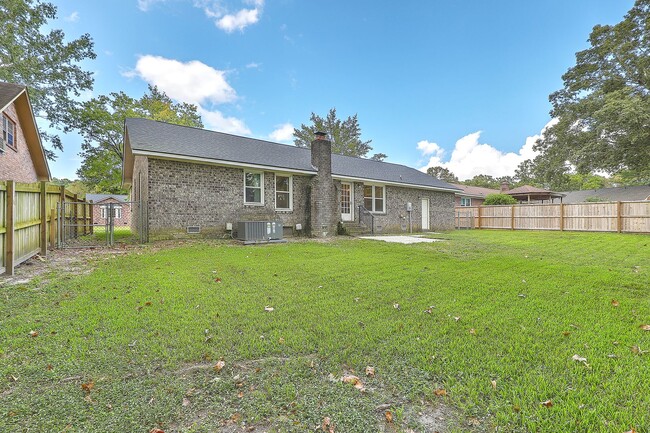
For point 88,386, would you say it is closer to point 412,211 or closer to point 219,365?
point 219,365

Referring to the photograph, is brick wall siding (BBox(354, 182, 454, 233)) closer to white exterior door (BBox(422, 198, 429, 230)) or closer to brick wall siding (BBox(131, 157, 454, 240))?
white exterior door (BBox(422, 198, 429, 230))

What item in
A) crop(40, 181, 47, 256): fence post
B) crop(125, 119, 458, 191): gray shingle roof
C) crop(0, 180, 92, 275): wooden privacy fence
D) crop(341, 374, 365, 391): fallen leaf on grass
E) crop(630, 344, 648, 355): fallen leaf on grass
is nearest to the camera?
crop(341, 374, 365, 391): fallen leaf on grass

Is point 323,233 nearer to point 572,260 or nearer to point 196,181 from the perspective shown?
point 196,181

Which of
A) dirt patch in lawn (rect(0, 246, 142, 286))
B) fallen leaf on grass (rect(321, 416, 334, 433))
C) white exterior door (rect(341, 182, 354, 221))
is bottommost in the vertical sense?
fallen leaf on grass (rect(321, 416, 334, 433))

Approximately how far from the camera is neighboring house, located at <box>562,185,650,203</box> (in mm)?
27188

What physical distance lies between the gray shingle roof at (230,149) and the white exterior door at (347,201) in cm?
74

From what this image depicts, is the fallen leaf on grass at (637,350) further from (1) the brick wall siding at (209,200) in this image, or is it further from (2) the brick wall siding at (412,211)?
(2) the brick wall siding at (412,211)

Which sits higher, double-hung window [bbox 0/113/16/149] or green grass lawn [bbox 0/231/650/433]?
double-hung window [bbox 0/113/16/149]

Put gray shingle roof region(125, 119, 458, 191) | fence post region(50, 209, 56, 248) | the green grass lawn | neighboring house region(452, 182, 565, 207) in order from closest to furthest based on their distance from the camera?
the green grass lawn → fence post region(50, 209, 56, 248) → gray shingle roof region(125, 119, 458, 191) → neighboring house region(452, 182, 565, 207)

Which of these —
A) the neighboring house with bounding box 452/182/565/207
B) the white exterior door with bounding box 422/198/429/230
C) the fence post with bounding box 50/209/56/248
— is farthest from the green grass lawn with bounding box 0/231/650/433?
the neighboring house with bounding box 452/182/565/207

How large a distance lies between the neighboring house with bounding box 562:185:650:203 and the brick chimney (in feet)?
80.6

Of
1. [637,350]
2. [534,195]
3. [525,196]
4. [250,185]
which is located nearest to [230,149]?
[250,185]

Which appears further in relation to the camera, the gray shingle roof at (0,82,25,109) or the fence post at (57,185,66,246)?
the gray shingle roof at (0,82,25,109)

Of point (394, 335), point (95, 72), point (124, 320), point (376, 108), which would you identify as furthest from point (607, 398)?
point (95, 72)
